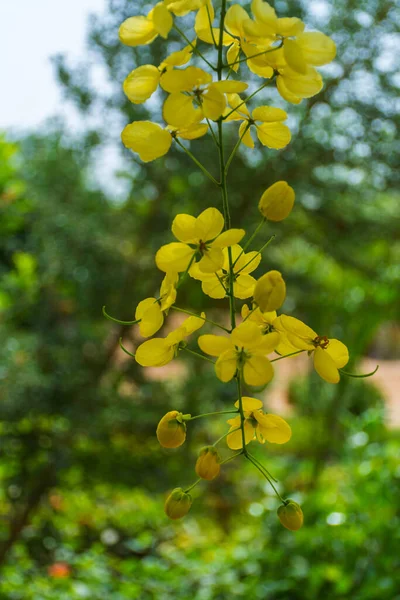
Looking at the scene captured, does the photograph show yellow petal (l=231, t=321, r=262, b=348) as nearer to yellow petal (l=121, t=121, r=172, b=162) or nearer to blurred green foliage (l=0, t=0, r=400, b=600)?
yellow petal (l=121, t=121, r=172, b=162)

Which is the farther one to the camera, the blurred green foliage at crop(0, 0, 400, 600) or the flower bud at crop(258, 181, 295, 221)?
the blurred green foliage at crop(0, 0, 400, 600)

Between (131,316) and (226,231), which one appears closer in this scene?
(226,231)

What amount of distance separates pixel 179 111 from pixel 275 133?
61mm

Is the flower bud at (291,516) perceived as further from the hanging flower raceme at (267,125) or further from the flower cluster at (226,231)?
the hanging flower raceme at (267,125)

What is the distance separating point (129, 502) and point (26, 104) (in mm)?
1502

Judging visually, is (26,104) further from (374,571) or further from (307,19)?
(374,571)

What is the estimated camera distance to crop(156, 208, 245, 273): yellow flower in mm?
271

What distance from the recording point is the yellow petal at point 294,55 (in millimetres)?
261

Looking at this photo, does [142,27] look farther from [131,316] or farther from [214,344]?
[131,316]

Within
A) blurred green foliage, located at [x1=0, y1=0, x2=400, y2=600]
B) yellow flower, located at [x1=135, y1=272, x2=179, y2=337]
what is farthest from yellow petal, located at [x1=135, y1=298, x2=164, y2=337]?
blurred green foliage, located at [x1=0, y1=0, x2=400, y2=600]

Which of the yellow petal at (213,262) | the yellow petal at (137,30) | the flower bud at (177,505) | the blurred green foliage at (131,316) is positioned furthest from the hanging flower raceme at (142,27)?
the blurred green foliage at (131,316)

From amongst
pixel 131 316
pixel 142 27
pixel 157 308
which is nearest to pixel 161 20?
pixel 142 27

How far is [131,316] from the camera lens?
5.25ft

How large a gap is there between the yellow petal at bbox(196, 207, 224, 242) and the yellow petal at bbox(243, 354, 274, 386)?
60 mm
